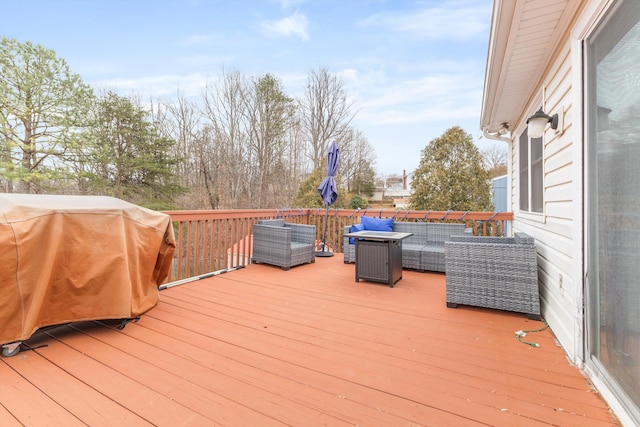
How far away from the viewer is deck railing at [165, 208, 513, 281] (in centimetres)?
392

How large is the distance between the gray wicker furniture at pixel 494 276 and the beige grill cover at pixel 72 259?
2900 millimetres

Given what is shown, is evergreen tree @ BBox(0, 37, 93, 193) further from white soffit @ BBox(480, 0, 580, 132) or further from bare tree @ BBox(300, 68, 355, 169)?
white soffit @ BBox(480, 0, 580, 132)

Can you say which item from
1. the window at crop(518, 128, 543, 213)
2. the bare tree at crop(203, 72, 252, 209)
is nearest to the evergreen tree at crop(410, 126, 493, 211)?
the window at crop(518, 128, 543, 213)

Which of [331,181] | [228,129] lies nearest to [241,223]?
[331,181]

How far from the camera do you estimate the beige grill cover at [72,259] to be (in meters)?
1.97

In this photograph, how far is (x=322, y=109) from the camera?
48.5 feet

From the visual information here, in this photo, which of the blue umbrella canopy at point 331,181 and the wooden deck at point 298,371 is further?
the blue umbrella canopy at point 331,181

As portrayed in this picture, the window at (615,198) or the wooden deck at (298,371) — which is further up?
the window at (615,198)

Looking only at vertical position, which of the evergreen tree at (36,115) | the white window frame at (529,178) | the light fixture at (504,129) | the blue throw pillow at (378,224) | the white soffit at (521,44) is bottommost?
the blue throw pillow at (378,224)

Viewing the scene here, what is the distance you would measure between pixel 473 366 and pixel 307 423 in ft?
3.92

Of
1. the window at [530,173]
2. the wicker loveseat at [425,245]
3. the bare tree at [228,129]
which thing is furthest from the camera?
the bare tree at [228,129]

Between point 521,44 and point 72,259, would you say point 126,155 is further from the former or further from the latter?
point 521,44

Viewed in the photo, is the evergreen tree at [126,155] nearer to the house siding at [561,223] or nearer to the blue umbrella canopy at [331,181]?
the blue umbrella canopy at [331,181]

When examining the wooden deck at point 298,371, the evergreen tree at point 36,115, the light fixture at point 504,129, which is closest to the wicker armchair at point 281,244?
the wooden deck at point 298,371
